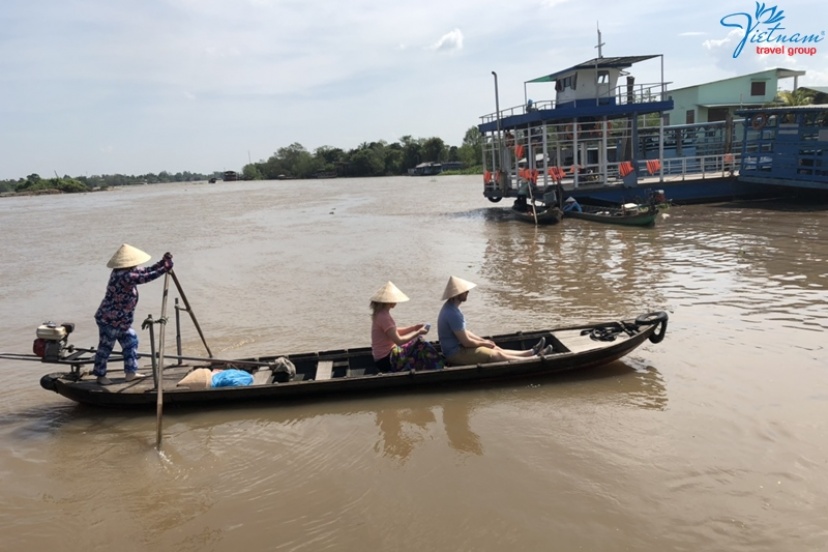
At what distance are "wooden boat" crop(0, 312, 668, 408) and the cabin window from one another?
130 ft

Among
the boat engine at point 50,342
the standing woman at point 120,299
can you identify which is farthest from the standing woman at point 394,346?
the boat engine at point 50,342

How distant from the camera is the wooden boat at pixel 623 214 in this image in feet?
62.4

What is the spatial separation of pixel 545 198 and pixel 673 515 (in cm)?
1988

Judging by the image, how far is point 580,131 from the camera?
76.3 feet

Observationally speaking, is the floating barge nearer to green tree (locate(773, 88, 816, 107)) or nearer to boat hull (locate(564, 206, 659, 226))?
boat hull (locate(564, 206, 659, 226))

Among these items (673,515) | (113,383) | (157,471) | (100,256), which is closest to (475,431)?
(673,515)

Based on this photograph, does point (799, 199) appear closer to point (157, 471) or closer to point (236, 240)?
point (236, 240)

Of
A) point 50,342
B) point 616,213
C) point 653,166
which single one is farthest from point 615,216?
point 50,342

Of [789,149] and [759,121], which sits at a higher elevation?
[759,121]

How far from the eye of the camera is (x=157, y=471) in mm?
5672

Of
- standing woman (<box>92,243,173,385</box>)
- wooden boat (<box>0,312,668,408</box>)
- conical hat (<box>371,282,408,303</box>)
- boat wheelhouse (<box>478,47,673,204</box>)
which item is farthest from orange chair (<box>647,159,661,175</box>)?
standing woman (<box>92,243,173,385</box>)

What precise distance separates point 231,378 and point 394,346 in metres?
1.86

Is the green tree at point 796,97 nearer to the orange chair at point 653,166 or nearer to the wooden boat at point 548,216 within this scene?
the orange chair at point 653,166

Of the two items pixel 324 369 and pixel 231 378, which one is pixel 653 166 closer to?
pixel 324 369
